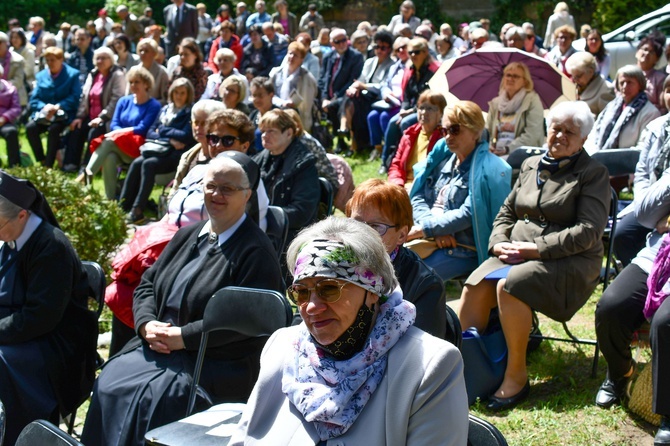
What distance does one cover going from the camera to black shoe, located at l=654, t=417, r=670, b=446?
14.1ft

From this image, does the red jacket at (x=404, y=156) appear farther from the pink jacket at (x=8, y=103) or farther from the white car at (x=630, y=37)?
the white car at (x=630, y=37)

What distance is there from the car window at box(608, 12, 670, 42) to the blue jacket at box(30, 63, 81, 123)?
8.68m

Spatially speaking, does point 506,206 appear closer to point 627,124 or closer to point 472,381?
point 472,381

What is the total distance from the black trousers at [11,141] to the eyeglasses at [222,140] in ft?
22.5

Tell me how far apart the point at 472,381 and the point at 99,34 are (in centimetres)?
1669

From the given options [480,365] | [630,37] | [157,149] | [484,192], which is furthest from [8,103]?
[630,37]

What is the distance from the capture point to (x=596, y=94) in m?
9.09

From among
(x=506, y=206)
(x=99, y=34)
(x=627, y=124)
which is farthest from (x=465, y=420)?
(x=99, y=34)

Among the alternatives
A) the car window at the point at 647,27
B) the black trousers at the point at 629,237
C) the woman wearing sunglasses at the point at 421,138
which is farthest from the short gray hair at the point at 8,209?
the car window at the point at 647,27

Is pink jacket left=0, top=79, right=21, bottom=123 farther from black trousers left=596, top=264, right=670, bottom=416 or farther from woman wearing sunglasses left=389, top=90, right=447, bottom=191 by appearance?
black trousers left=596, top=264, right=670, bottom=416

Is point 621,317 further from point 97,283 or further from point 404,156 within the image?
point 404,156

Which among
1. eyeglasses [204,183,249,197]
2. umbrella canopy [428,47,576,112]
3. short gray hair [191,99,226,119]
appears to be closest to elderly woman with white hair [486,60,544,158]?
umbrella canopy [428,47,576,112]

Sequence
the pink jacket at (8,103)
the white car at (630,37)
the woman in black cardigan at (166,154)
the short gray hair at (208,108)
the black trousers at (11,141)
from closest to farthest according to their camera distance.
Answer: the short gray hair at (208,108), the woman in black cardigan at (166,154), the black trousers at (11,141), the pink jacket at (8,103), the white car at (630,37)

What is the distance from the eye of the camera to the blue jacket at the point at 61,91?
41.5 ft
